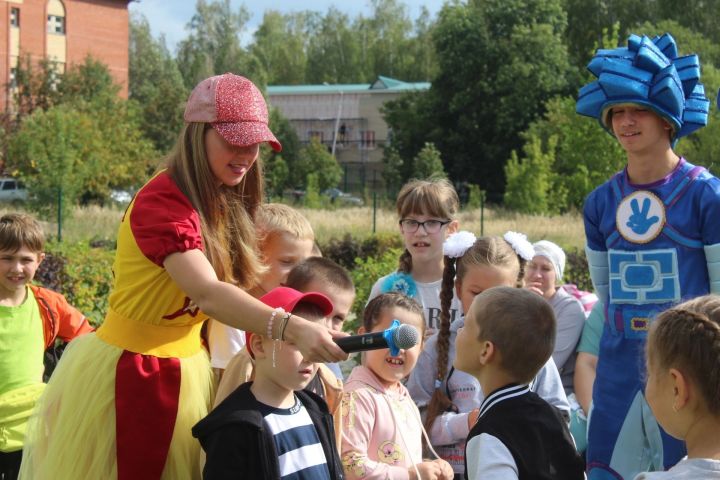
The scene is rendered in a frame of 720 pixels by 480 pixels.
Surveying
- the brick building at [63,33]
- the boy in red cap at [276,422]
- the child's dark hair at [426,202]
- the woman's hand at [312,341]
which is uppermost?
the brick building at [63,33]

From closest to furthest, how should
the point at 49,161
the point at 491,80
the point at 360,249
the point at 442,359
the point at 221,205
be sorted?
1. the point at 221,205
2. the point at 442,359
3. the point at 360,249
4. the point at 49,161
5. the point at 491,80

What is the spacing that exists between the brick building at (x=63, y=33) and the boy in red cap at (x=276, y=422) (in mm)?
43993

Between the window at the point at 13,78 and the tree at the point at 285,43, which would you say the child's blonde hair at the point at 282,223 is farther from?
the tree at the point at 285,43

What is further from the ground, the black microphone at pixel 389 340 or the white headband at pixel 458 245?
the white headband at pixel 458 245

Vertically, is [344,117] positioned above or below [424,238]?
above

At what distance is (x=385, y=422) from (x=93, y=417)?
1.09 m

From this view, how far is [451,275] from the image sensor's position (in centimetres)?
442

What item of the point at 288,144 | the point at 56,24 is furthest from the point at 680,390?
the point at 56,24

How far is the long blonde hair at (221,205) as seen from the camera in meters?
→ 3.13

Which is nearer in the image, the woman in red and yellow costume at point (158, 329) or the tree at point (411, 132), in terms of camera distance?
the woman in red and yellow costume at point (158, 329)

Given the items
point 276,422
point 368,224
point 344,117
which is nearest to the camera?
point 276,422

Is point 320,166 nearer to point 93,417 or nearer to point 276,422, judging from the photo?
point 93,417

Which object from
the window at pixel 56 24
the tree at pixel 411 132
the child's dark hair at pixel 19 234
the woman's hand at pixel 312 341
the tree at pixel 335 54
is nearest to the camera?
the woman's hand at pixel 312 341

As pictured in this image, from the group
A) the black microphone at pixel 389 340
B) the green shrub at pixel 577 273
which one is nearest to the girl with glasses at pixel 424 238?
the black microphone at pixel 389 340
